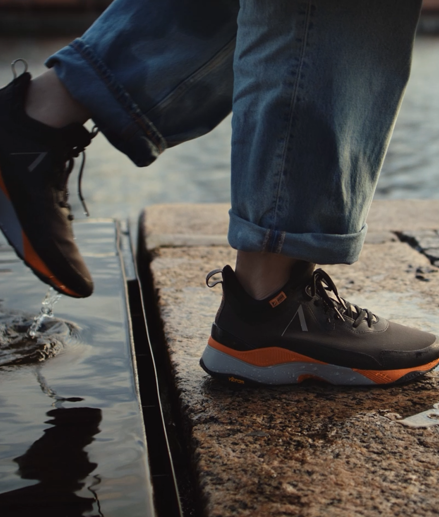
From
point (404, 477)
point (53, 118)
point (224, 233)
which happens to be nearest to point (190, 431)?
point (404, 477)

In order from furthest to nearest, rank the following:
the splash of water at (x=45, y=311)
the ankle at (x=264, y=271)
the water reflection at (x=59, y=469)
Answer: the splash of water at (x=45, y=311), the ankle at (x=264, y=271), the water reflection at (x=59, y=469)

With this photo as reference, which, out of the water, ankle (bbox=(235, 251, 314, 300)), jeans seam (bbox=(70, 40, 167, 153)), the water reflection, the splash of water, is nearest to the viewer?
the water reflection

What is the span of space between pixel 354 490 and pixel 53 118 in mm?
879

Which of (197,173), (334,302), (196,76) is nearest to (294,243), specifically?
(334,302)

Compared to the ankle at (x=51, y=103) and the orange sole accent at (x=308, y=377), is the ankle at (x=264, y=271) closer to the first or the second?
the orange sole accent at (x=308, y=377)

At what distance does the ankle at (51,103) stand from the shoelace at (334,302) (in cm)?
56

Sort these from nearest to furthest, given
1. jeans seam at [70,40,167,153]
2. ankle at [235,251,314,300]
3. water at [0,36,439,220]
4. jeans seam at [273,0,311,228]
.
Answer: jeans seam at [273,0,311,228], ankle at [235,251,314,300], jeans seam at [70,40,167,153], water at [0,36,439,220]

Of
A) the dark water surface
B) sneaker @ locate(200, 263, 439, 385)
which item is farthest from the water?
sneaker @ locate(200, 263, 439, 385)

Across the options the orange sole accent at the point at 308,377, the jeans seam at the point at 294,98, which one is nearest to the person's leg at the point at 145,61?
the jeans seam at the point at 294,98

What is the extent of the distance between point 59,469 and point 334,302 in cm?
58

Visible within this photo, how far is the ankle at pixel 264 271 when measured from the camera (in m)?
1.22

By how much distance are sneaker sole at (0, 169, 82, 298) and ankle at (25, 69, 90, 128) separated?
0.15 m

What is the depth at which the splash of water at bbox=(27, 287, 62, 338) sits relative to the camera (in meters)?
1.48

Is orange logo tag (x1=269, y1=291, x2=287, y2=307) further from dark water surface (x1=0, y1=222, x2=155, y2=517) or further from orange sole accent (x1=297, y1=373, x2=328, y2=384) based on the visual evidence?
dark water surface (x1=0, y1=222, x2=155, y2=517)
